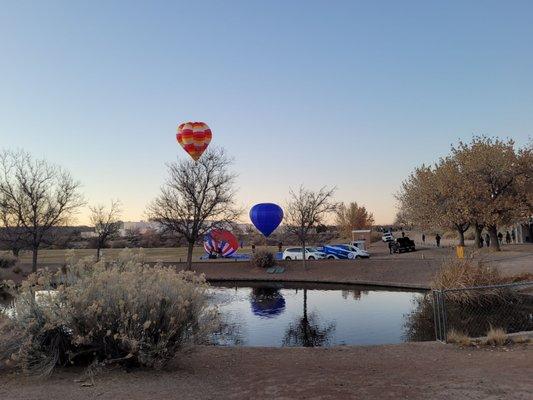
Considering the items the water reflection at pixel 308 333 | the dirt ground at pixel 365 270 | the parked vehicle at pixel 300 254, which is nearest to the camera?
the water reflection at pixel 308 333

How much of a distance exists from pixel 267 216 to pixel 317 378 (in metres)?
35.7

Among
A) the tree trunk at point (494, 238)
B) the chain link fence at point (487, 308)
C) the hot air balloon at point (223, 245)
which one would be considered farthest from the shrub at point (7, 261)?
the tree trunk at point (494, 238)

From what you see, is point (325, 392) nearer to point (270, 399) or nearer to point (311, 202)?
point (270, 399)

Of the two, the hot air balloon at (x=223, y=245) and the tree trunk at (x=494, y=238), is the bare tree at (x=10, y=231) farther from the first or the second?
the tree trunk at (x=494, y=238)

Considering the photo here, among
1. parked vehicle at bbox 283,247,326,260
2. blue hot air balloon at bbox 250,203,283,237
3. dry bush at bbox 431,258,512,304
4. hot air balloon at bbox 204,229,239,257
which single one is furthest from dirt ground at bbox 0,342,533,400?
hot air balloon at bbox 204,229,239,257

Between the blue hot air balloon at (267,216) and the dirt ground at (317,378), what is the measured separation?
109 ft

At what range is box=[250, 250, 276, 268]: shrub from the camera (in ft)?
118

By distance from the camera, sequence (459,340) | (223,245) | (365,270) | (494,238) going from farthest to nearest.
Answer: (223,245) → (494,238) → (365,270) → (459,340)

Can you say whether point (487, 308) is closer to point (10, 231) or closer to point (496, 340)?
point (496, 340)

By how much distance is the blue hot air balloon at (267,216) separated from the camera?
43.4 meters

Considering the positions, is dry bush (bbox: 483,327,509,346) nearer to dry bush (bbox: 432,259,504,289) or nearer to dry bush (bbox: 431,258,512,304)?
dry bush (bbox: 431,258,512,304)

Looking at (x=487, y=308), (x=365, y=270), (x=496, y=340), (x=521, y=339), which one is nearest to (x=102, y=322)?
(x=496, y=340)

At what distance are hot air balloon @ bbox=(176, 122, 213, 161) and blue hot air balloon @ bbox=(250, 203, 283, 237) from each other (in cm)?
948

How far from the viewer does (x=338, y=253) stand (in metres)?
41.8
